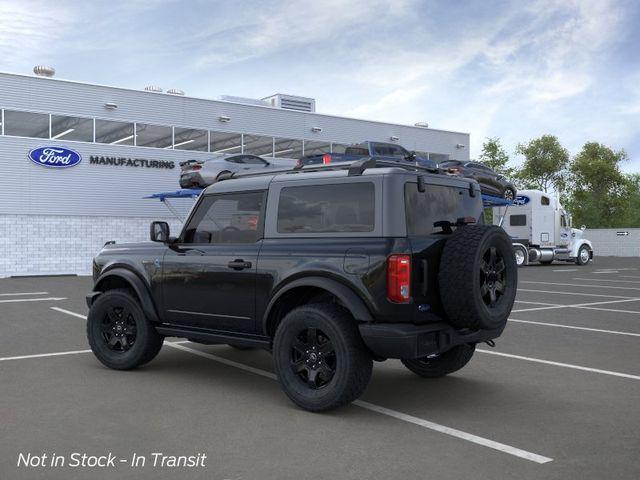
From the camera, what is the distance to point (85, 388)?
6.15 m

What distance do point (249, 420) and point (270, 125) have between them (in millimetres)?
27236

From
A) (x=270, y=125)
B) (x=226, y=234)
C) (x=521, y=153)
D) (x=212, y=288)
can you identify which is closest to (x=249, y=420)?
(x=212, y=288)

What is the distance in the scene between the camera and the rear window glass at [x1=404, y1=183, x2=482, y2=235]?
5438mm

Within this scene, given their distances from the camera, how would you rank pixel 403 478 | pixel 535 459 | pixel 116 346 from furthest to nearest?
1. pixel 116 346
2. pixel 535 459
3. pixel 403 478

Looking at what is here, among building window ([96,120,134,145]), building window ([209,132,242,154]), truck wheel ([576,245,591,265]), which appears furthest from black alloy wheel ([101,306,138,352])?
truck wheel ([576,245,591,265])

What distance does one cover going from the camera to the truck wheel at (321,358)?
5.16m

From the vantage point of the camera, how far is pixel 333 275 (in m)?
5.34

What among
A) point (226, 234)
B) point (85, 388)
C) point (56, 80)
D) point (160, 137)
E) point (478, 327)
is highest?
point (56, 80)

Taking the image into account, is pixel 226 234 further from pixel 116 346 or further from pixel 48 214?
pixel 48 214

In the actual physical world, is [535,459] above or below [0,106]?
below

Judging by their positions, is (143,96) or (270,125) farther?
(270,125)

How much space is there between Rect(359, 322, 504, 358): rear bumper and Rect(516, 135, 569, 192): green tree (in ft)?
206

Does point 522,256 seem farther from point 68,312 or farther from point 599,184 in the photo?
point 599,184

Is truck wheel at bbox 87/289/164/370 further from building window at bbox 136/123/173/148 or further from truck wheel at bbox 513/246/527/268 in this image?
truck wheel at bbox 513/246/527/268
